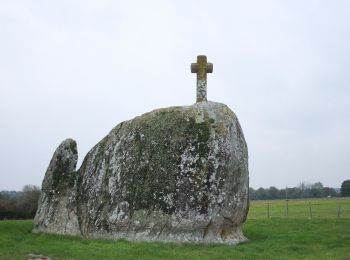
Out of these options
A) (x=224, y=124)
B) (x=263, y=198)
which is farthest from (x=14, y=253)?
(x=263, y=198)

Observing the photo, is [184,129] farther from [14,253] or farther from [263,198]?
[263,198]

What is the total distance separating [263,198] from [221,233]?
93.3 m

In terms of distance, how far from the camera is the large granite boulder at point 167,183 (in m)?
18.2

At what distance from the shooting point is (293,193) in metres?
106

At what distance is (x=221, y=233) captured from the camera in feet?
60.7

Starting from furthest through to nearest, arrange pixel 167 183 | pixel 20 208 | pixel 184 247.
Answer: pixel 20 208, pixel 167 183, pixel 184 247

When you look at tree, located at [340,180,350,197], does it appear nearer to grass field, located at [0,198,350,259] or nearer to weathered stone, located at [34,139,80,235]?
grass field, located at [0,198,350,259]

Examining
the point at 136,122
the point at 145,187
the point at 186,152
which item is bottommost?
the point at 145,187

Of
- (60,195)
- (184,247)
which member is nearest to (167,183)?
(184,247)

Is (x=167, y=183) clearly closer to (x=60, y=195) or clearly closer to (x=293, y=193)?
(x=60, y=195)

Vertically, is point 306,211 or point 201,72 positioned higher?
point 201,72

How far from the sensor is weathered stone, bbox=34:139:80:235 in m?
20.5

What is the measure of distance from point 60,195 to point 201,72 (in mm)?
7852

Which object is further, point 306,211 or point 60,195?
point 306,211
